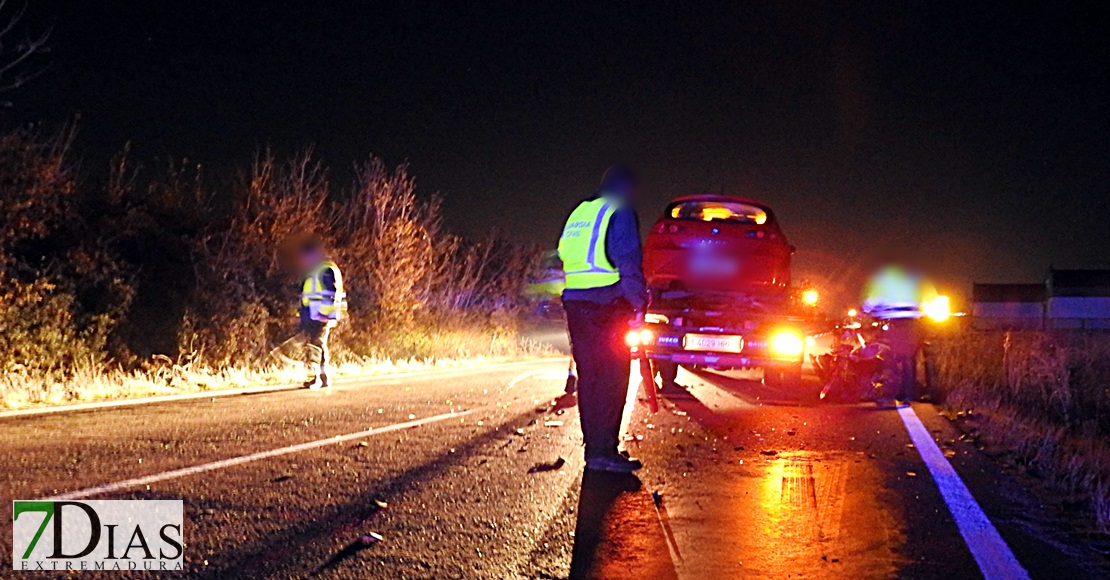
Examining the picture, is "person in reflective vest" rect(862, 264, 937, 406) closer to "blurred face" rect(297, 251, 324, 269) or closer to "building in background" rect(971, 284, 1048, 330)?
"blurred face" rect(297, 251, 324, 269)

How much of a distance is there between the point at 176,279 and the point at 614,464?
10.3m

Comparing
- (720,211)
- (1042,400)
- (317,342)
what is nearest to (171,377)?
(317,342)

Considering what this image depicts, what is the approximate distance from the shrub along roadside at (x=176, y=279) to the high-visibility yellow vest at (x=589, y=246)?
22.6 feet

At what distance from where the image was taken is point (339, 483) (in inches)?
239

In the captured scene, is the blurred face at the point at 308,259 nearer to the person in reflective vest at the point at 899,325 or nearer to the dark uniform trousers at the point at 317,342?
the dark uniform trousers at the point at 317,342

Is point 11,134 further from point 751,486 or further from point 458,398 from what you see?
point 751,486

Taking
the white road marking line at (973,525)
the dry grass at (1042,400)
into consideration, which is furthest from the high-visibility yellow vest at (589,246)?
the dry grass at (1042,400)

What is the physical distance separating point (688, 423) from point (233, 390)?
660cm

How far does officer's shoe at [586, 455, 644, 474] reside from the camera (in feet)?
22.3

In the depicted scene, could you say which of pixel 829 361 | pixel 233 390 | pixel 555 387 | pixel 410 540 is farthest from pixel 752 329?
pixel 410 540

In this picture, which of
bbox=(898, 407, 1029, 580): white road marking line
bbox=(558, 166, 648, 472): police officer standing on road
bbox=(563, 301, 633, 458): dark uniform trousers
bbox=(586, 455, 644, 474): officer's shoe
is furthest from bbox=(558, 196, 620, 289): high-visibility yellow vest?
bbox=(898, 407, 1029, 580): white road marking line

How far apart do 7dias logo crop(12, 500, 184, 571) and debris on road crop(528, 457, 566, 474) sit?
244 centimetres

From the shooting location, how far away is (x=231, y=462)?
665cm

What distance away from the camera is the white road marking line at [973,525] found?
181 inches
